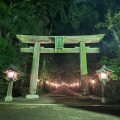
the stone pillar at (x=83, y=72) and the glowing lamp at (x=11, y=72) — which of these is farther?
the stone pillar at (x=83, y=72)

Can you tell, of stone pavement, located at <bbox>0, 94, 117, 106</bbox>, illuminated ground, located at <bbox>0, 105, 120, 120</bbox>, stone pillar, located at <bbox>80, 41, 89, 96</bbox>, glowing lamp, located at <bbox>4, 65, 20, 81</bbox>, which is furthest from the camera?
stone pillar, located at <bbox>80, 41, 89, 96</bbox>

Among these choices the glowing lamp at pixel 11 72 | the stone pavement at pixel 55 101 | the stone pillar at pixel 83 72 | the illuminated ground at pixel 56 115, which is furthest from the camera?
the stone pillar at pixel 83 72

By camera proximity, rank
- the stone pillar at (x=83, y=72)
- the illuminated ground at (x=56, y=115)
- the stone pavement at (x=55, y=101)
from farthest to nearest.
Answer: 1. the stone pillar at (x=83, y=72)
2. the stone pavement at (x=55, y=101)
3. the illuminated ground at (x=56, y=115)

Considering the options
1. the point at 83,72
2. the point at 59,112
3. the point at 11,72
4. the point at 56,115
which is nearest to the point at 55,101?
the point at 11,72

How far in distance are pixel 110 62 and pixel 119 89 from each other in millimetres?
2868

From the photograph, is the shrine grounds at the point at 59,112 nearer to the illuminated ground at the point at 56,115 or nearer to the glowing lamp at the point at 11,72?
the illuminated ground at the point at 56,115

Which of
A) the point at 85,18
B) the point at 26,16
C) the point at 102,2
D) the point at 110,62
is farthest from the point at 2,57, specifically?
the point at 102,2

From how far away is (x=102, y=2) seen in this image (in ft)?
76.4

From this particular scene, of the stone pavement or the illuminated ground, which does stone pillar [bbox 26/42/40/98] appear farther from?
the illuminated ground

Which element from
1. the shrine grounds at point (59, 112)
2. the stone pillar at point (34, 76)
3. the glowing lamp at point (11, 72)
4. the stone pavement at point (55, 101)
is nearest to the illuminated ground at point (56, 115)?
the shrine grounds at point (59, 112)

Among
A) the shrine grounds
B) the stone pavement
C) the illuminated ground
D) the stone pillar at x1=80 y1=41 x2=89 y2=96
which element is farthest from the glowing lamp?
the stone pillar at x1=80 y1=41 x2=89 y2=96

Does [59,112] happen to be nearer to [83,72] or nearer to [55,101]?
[55,101]

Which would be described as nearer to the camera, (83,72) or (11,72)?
(11,72)

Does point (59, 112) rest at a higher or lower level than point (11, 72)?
lower
